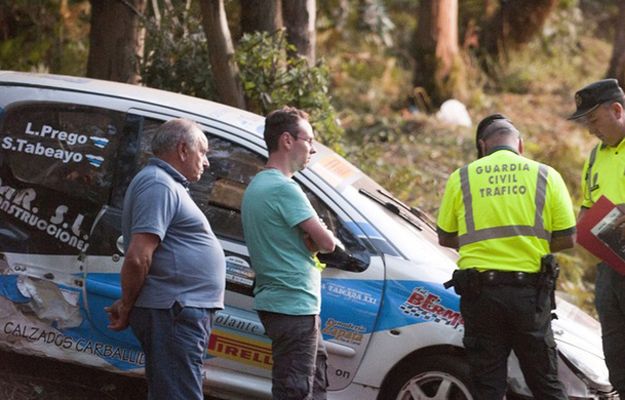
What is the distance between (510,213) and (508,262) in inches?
9.0

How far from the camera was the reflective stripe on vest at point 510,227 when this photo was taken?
15.4ft

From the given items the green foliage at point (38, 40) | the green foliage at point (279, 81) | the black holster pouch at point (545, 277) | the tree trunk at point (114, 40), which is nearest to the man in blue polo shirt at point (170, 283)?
the black holster pouch at point (545, 277)

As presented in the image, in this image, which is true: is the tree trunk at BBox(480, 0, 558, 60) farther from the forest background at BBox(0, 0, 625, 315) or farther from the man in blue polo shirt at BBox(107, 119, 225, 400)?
the man in blue polo shirt at BBox(107, 119, 225, 400)

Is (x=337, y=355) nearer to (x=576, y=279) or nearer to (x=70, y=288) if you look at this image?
(x=70, y=288)

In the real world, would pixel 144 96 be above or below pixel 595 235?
above

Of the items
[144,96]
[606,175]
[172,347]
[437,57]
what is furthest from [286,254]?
[437,57]

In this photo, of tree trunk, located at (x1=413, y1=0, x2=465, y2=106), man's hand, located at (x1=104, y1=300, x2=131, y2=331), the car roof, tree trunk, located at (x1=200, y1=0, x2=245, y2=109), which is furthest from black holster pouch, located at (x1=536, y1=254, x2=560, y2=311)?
tree trunk, located at (x1=413, y1=0, x2=465, y2=106)

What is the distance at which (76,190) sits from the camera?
5496 mm

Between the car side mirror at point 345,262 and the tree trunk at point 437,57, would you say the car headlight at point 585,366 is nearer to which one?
the car side mirror at point 345,262

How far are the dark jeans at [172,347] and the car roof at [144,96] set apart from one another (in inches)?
58.7

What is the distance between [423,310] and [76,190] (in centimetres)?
197

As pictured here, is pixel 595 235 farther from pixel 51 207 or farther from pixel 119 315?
pixel 51 207

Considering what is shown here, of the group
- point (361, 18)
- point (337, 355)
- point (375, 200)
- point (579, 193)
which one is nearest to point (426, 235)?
point (375, 200)

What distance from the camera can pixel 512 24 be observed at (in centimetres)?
1661
